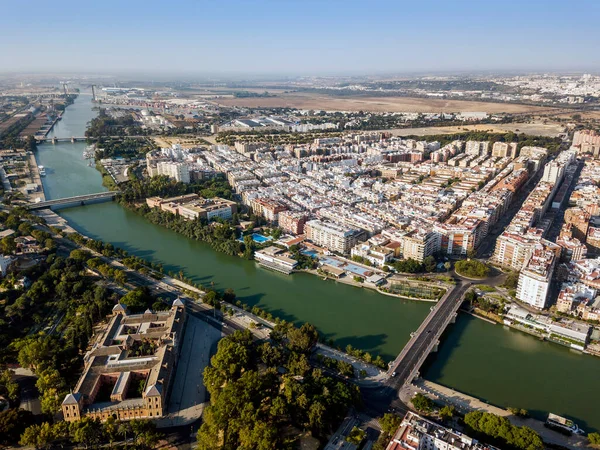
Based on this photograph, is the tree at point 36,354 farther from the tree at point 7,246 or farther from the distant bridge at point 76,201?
the distant bridge at point 76,201

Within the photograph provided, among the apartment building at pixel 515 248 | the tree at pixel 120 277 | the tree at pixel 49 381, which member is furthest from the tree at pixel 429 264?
the tree at pixel 49 381

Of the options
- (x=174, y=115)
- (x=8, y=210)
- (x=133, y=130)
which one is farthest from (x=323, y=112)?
(x=8, y=210)

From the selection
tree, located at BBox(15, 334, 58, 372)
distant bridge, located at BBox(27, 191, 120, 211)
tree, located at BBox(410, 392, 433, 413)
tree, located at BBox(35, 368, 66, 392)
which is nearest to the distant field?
distant bridge, located at BBox(27, 191, 120, 211)

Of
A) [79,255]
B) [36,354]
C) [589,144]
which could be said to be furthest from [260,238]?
[589,144]

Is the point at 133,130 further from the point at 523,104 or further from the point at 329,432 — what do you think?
the point at 523,104

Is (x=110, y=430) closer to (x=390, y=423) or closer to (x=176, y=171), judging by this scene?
(x=390, y=423)
